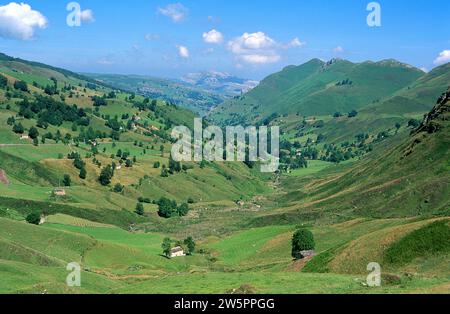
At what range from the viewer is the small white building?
133837 millimetres

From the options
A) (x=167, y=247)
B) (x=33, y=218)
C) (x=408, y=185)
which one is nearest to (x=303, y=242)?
(x=167, y=247)

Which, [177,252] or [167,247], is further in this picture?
[177,252]

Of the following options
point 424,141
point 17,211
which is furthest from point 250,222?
point 17,211

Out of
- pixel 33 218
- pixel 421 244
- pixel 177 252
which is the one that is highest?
pixel 421 244

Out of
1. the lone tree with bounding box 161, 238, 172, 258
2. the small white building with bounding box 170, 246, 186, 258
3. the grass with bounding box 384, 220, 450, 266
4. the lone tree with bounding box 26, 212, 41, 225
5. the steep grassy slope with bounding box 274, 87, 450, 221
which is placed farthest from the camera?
the lone tree with bounding box 26, 212, 41, 225

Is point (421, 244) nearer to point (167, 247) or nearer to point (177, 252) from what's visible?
point (167, 247)

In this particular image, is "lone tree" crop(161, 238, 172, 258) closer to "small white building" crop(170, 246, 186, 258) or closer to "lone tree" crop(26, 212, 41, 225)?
"small white building" crop(170, 246, 186, 258)

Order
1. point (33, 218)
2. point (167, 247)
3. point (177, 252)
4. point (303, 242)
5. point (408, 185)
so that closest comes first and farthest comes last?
1. point (303, 242)
2. point (167, 247)
3. point (177, 252)
4. point (33, 218)
5. point (408, 185)

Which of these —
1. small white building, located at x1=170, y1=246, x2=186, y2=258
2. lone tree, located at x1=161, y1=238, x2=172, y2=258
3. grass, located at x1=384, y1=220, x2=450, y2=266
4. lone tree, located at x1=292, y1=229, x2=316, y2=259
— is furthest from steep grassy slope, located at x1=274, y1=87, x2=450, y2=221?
lone tree, located at x1=161, y1=238, x2=172, y2=258

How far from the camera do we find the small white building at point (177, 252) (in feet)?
439

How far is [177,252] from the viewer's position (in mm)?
135125

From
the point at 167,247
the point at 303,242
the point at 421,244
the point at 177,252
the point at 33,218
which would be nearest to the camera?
the point at 421,244

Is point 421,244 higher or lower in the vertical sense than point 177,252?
higher
